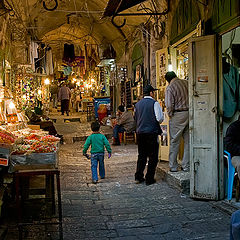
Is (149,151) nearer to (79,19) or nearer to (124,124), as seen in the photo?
(124,124)

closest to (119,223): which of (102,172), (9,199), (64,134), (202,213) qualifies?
(202,213)

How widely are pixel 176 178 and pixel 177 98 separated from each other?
1554 millimetres

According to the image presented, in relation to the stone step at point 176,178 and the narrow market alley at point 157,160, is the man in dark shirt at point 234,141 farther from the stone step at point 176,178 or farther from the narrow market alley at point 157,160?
the stone step at point 176,178

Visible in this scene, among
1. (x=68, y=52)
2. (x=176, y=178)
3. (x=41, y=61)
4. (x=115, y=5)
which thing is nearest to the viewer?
(x=176, y=178)

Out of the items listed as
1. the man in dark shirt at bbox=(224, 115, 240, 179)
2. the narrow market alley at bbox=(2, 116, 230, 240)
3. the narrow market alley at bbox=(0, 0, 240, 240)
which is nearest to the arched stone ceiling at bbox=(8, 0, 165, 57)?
the narrow market alley at bbox=(0, 0, 240, 240)

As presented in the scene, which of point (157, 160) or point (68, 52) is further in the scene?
point (68, 52)

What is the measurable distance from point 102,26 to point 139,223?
46.2ft

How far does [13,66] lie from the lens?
13906mm

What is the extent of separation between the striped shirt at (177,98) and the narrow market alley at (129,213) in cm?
153

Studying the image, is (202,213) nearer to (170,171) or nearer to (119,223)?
(119,223)

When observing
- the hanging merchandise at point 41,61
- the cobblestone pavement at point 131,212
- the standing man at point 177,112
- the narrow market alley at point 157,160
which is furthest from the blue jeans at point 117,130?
the hanging merchandise at point 41,61

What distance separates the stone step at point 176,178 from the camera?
21.4 feet

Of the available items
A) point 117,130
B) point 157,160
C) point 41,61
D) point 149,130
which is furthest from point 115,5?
point 41,61

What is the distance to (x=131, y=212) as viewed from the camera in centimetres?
550
